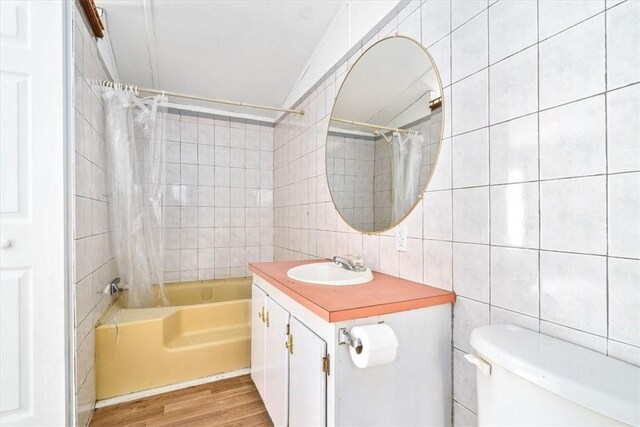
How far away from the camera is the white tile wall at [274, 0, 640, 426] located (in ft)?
2.32

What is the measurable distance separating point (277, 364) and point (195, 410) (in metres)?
0.71

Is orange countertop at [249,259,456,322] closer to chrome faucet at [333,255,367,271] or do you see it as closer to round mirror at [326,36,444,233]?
chrome faucet at [333,255,367,271]

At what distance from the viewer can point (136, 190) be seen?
1.99 meters

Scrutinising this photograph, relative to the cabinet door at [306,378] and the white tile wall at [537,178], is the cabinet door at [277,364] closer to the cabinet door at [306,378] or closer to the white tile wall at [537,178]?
the cabinet door at [306,378]

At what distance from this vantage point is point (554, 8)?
83 cm

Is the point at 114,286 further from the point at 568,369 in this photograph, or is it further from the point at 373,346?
the point at 568,369

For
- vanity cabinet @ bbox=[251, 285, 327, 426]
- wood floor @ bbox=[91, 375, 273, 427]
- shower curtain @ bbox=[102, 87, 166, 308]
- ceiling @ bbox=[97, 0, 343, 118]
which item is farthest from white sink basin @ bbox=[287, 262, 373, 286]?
ceiling @ bbox=[97, 0, 343, 118]

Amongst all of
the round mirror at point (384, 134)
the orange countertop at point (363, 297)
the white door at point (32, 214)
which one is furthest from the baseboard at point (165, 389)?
the round mirror at point (384, 134)

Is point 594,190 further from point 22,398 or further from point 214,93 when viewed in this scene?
point 214,93

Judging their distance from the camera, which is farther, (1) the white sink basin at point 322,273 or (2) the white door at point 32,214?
(1) the white sink basin at point 322,273

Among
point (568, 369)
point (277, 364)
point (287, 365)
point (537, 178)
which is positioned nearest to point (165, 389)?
point (277, 364)

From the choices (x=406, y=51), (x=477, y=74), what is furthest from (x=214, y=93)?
(x=477, y=74)

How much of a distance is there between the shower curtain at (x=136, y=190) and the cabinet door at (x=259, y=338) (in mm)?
886

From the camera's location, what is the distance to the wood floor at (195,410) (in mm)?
1564
